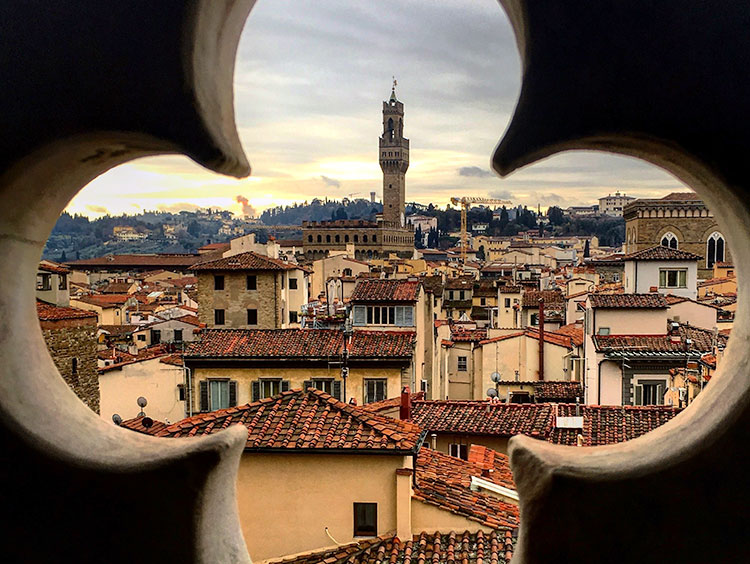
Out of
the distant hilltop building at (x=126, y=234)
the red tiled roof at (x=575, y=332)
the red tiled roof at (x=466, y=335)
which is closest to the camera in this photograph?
the red tiled roof at (x=575, y=332)

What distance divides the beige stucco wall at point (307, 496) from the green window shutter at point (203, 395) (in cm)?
1451

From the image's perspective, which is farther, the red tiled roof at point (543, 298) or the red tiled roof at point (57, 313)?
the red tiled roof at point (543, 298)

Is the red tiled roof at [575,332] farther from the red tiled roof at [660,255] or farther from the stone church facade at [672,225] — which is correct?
the stone church facade at [672,225]

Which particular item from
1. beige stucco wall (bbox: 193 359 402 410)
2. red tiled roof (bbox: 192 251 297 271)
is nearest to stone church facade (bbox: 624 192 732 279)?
red tiled roof (bbox: 192 251 297 271)

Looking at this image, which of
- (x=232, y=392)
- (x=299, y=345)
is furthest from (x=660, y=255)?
(x=232, y=392)

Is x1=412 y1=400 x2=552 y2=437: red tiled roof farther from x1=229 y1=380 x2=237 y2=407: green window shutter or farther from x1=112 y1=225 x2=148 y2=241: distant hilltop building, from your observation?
x1=112 y1=225 x2=148 y2=241: distant hilltop building

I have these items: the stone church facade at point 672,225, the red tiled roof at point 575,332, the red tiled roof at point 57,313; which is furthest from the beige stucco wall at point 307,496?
the stone church facade at point 672,225

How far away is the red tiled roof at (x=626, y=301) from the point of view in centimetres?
2275

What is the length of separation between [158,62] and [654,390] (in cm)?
2307

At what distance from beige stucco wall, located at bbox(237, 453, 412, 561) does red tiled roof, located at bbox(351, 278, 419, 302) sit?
635 inches

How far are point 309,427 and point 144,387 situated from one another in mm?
16021

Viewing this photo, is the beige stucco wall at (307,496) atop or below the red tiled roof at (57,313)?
below

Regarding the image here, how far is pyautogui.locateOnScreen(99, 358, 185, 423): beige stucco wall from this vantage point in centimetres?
2467

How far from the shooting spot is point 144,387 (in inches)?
976
